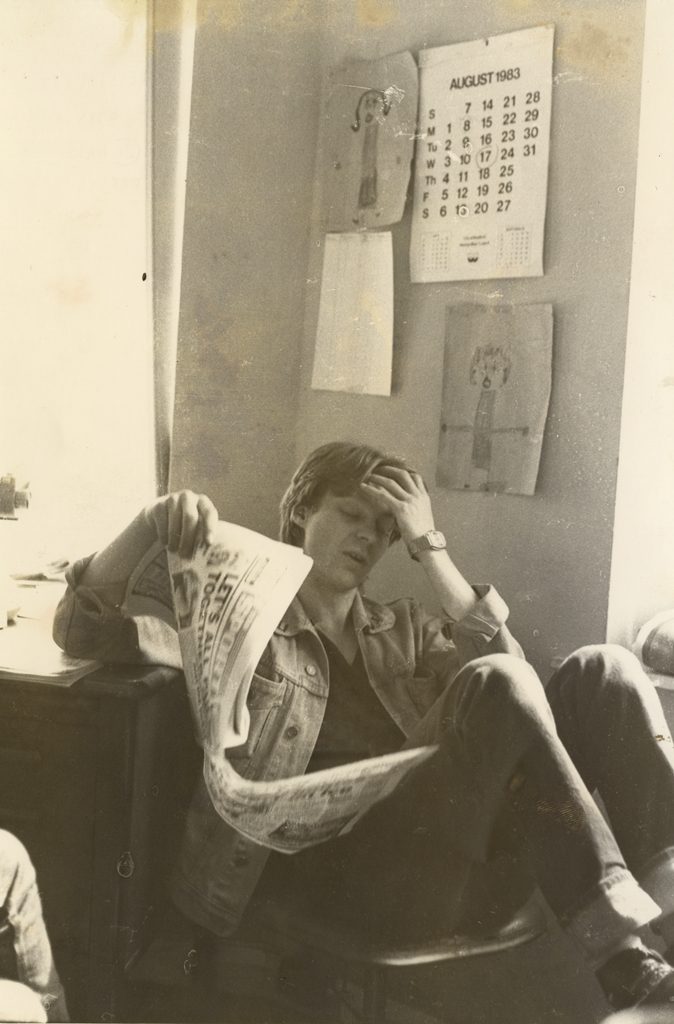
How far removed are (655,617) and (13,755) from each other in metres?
0.87

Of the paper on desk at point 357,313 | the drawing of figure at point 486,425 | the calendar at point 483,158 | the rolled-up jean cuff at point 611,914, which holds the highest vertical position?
the calendar at point 483,158

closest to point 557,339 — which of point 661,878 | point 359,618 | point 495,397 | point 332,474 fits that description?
point 495,397

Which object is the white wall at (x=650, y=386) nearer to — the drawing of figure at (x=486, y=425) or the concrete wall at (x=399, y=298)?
the concrete wall at (x=399, y=298)

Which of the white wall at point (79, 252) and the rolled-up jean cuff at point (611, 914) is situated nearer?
the rolled-up jean cuff at point (611, 914)

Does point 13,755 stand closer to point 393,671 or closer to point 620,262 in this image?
point 393,671

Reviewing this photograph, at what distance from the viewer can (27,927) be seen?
120cm

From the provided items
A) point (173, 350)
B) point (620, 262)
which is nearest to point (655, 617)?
point (620, 262)

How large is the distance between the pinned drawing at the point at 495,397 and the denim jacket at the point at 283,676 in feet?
0.51

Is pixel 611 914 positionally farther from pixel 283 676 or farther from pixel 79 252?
pixel 79 252

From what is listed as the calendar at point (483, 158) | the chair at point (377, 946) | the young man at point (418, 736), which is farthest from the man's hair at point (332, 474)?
the chair at point (377, 946)

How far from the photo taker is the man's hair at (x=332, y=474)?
3.87ft

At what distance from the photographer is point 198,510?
1.20m

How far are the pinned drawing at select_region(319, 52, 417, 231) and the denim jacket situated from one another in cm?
50

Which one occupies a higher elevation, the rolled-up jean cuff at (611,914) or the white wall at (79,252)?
the white wall at (79,252)
